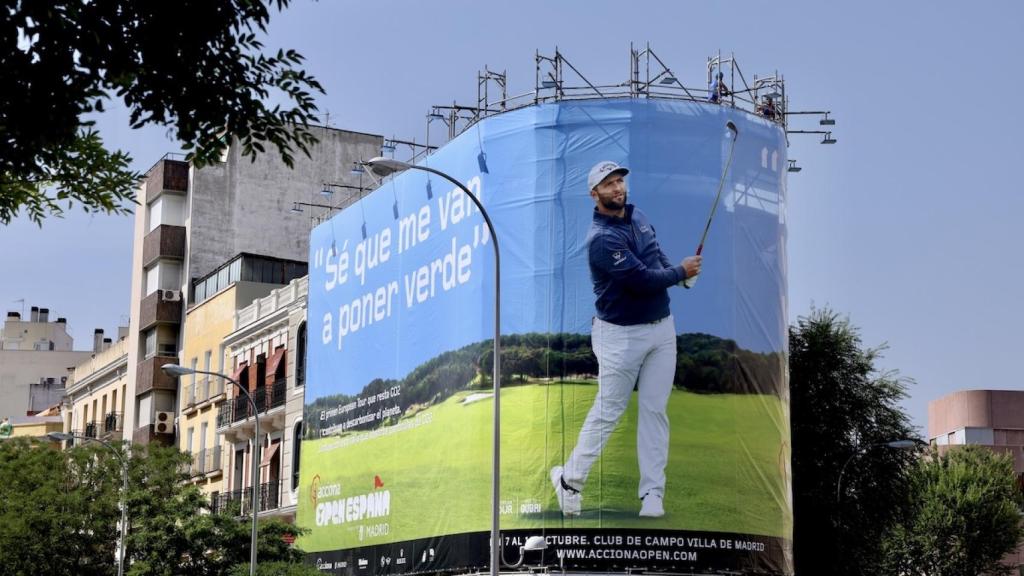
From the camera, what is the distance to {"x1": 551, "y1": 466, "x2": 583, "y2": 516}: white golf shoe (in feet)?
133

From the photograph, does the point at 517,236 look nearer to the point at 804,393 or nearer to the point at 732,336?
the point at 732,336

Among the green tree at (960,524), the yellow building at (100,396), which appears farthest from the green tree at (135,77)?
the yellow building at (100,396)

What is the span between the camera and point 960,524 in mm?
72000

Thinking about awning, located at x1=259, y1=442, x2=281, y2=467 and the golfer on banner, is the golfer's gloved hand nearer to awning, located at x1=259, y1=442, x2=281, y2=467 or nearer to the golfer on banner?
the golfer on banner

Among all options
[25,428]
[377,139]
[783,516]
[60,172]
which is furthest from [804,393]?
[25,428]

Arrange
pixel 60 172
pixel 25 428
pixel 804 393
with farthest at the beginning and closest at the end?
pixel 25 428 → pixel 804 393 → pixel 60 172

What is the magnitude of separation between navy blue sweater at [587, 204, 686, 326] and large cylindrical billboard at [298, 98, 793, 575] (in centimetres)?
5

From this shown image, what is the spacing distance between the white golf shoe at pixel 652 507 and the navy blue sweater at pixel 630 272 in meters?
4.37

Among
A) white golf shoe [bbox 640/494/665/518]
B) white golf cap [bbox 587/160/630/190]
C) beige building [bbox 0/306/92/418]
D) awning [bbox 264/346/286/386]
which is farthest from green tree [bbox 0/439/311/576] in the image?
beige building [bbox 0/306/92/418]

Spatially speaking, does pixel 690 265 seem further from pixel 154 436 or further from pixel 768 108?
pixel 154 436

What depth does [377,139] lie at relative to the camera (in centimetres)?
7062

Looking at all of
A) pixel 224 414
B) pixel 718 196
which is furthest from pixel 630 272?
pixel 224 414

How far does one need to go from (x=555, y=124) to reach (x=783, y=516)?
468 inches

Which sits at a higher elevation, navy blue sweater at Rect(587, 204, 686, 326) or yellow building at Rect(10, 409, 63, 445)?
yellow building at Rect(10, 409, 63, 445)
